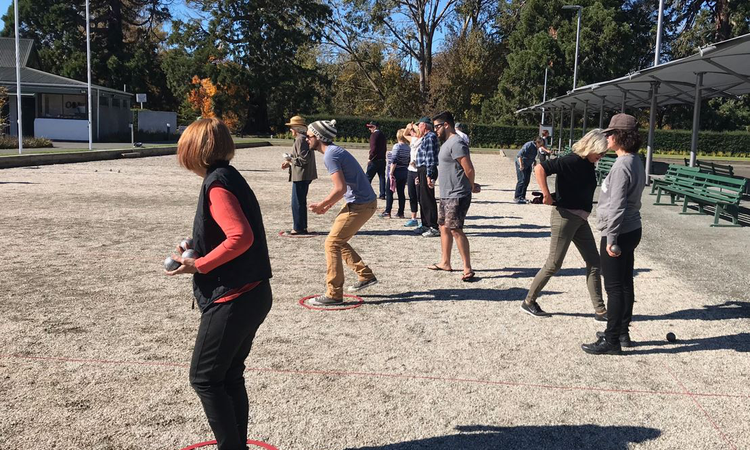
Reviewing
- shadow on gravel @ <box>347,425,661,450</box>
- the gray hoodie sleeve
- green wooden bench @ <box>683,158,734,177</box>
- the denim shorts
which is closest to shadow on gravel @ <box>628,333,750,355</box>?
the gray hoodie sleeve

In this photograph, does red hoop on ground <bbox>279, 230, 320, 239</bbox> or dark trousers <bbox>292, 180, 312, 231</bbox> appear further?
red hoop on ground <bbox>279, 230, 320, 239</bbox>

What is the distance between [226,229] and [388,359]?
2285mm

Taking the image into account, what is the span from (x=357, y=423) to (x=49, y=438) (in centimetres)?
162

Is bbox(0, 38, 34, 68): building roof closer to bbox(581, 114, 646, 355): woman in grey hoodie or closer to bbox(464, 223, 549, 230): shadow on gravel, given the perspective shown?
bbox(464, 223, 549, 230): shadow on gravel

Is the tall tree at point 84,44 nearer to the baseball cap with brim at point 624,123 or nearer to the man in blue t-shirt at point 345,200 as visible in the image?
the man in blue t-shirt at point 345,200

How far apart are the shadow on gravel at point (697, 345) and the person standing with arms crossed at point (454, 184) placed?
7.50 feet

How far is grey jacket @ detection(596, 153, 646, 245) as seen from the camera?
4699 millimetres

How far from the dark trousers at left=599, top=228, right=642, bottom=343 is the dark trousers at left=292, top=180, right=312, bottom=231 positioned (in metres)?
5.43

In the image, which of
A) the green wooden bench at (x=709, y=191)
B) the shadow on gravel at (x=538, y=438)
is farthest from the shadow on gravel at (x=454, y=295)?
the green wooden bench at (x=709, y=191)

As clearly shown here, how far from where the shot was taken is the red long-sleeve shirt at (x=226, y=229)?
2.79 metres

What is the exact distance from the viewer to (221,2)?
51094 mm

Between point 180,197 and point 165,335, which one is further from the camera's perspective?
point 180,197

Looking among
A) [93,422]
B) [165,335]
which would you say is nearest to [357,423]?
[93,422]

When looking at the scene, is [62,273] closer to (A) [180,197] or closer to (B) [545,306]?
(B) [545,306]
